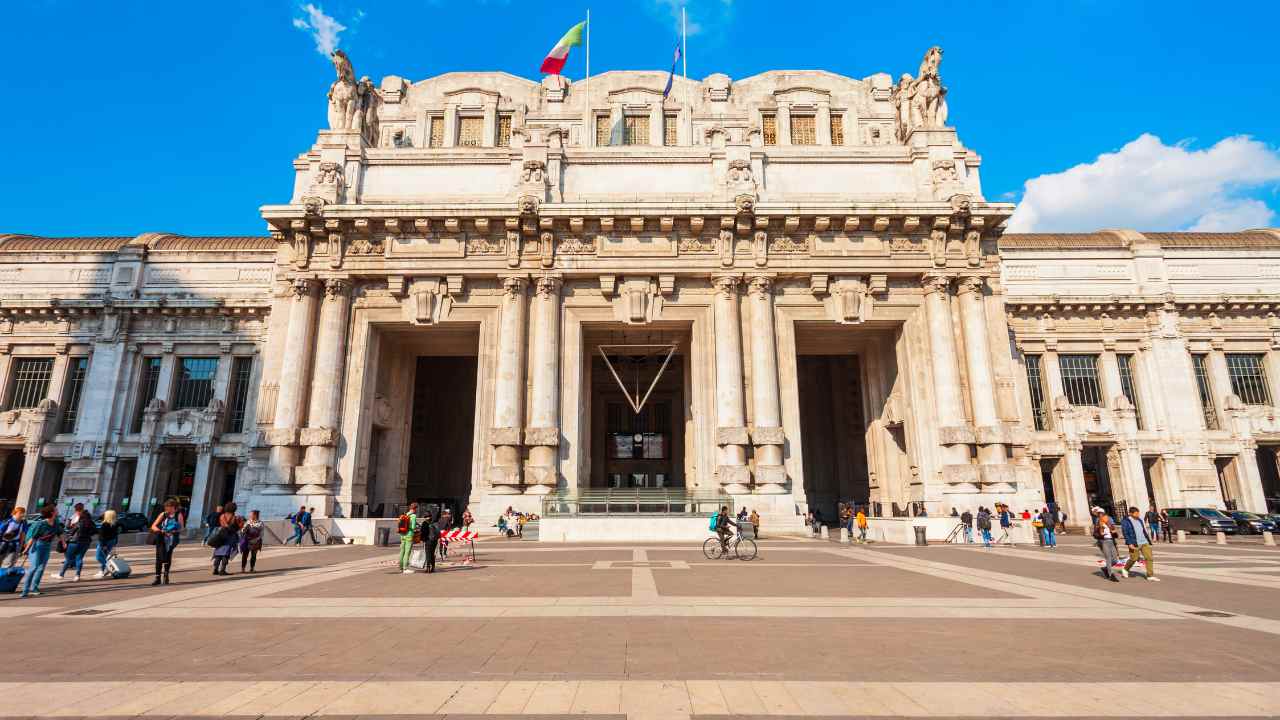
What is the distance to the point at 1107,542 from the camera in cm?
1219

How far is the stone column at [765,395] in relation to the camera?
25672 millimetres

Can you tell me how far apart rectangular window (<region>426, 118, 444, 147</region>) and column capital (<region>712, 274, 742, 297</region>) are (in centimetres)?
2082

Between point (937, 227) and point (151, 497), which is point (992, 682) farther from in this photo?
point (151, 497)

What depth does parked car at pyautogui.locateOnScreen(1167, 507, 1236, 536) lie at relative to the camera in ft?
98.2

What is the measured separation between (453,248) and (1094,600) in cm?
2651

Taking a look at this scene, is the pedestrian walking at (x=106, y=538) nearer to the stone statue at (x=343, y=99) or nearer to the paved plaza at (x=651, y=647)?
the paved plaza at (x=651, y=647)

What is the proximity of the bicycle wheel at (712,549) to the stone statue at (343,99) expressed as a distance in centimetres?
2691

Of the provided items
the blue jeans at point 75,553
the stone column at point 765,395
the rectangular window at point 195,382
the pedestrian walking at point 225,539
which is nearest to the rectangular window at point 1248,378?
the stone column at point 765,395

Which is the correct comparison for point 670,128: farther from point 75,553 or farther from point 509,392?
point 75,553

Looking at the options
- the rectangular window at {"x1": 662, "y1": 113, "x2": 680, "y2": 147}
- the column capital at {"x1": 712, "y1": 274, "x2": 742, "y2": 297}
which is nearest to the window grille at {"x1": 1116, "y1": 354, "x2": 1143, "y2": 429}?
the column capital at {"x1": 712, "y1": 274, "x2": 742, "y2": 297}

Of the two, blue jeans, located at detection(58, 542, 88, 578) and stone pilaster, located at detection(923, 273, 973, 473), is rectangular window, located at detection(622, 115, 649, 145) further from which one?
blue jeans, located at detection(58, 542, 88, 578)

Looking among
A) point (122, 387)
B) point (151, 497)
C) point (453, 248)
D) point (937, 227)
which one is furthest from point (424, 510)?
point (937, 227)

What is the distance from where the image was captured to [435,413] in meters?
41.4

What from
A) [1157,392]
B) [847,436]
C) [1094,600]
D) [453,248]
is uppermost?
[453,248]
